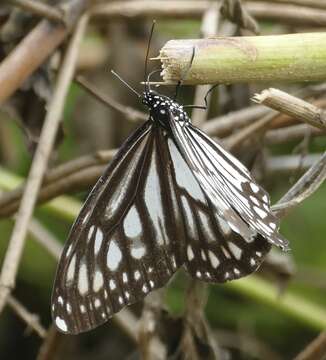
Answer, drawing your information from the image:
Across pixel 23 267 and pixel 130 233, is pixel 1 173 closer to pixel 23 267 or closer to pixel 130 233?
pixel 23 267

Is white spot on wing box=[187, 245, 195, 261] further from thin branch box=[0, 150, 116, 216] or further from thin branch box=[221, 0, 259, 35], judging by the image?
thin branch box=[221, 0, 259, 35]

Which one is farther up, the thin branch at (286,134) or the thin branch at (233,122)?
the thin branch at (233,122)

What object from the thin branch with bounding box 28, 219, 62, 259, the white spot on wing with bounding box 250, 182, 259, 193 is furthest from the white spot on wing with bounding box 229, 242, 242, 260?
→ the thin branch with bounding box 28, 219, 62, 259

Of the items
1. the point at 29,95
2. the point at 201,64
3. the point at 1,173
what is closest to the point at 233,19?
the point at 29,95

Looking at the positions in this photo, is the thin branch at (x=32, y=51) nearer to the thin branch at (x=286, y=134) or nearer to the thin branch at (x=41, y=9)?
the thin branch at (x=41, y=9)

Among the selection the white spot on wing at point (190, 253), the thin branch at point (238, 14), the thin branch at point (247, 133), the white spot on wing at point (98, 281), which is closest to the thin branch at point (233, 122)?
the thin branch at point (247, 133)

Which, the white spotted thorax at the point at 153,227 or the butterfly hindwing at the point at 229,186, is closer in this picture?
the butterfly hindwing at the point at 229,186

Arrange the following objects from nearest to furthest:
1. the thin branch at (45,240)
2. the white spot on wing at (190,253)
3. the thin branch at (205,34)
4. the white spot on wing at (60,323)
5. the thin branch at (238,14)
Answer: the white spot on wing at (60,323) < the white spot on wing at (190,253) < the thin branch at (238,14) < the thin branch at (205,34) < the thin branch at (45,240)
